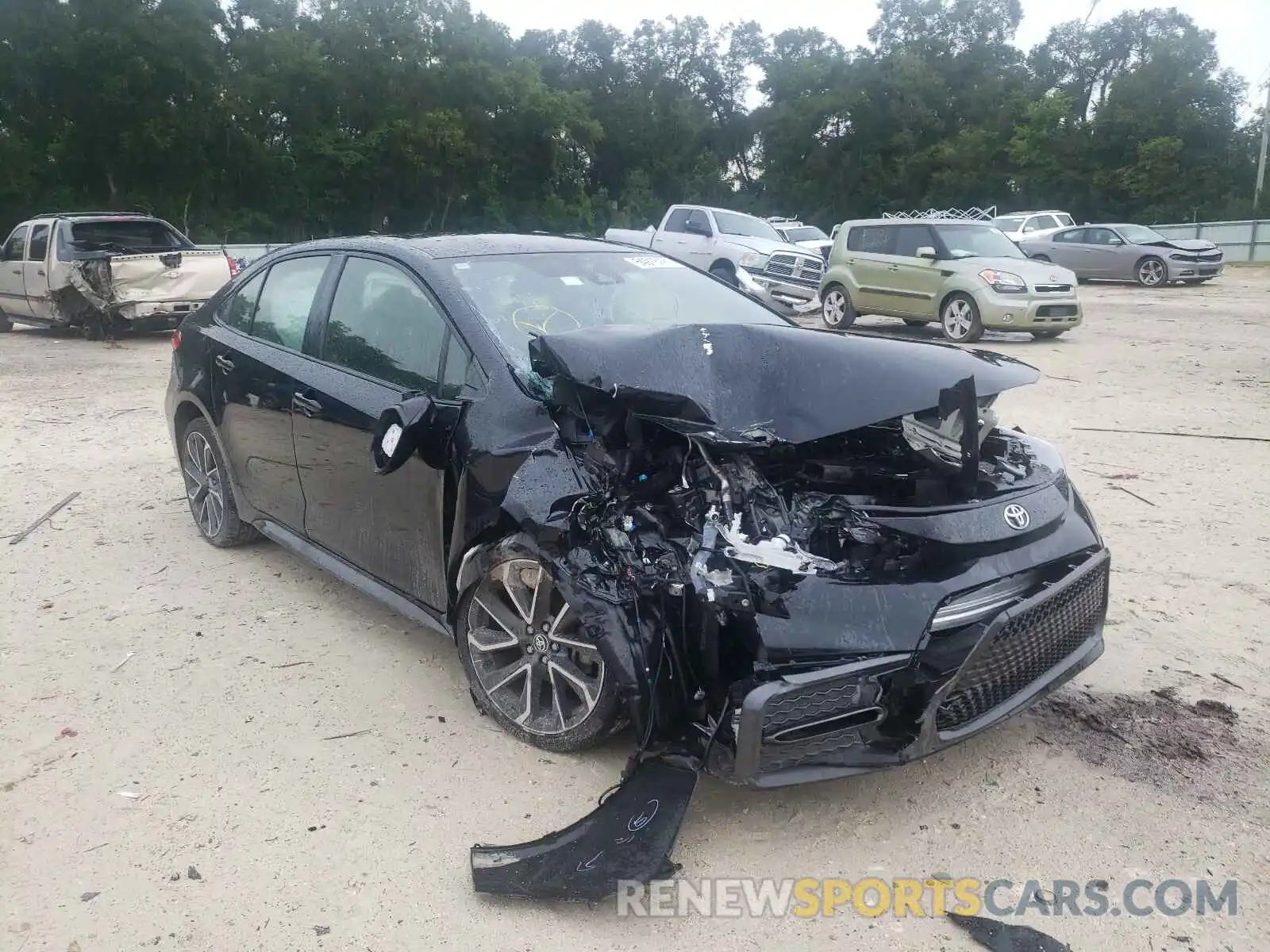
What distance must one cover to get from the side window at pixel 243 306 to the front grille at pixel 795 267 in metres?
12.5

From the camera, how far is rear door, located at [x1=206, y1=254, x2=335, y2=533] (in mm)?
4562

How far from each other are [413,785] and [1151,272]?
77.3ft

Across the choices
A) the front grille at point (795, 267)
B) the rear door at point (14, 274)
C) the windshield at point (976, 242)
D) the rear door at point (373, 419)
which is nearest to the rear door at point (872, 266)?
the windshield at point (976, 242)

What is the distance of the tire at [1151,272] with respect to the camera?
22359 mm

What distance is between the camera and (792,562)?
288 centimetres

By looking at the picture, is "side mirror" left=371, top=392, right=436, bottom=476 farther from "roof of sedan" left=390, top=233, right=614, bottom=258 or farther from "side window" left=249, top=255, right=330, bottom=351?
"side window" left=249, top=255, right=330, bottom=351

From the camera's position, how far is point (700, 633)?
2898 mm

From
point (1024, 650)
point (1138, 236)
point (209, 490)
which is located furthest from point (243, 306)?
point (1138, 236)

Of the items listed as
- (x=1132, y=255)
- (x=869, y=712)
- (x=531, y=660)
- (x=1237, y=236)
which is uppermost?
(x=1237, y=236)

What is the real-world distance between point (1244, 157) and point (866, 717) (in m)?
45.7

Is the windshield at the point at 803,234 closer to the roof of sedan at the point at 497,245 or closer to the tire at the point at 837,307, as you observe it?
the tire at the point at 837,307

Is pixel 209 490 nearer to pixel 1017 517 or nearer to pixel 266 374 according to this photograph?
pixel 266 374

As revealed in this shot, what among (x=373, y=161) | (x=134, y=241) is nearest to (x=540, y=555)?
(x=134, y=241)

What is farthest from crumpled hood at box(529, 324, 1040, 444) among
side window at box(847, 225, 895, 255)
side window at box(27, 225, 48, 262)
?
side window at box(27, 225, 48, 262)
